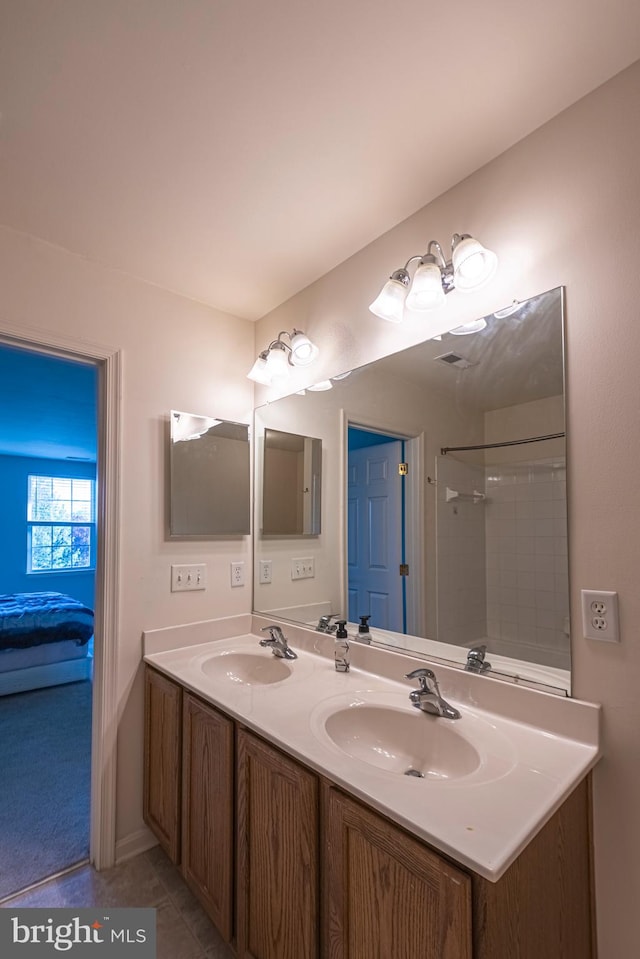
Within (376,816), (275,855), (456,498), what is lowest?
(275,855)

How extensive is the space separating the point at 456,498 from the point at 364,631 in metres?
0.61

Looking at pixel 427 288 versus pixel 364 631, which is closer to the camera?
pixel 427 288

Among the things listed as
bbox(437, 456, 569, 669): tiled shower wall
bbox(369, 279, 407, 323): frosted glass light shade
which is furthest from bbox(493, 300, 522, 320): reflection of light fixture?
bbox(437, 456, 569, 669): tiled shower wall

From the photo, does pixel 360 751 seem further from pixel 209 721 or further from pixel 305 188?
pixel 305 188

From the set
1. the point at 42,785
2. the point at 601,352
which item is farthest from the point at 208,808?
the point at 601,352

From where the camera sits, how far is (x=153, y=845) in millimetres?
1840

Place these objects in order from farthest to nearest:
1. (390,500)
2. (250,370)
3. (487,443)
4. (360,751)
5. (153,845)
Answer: (250,370) → (153,845) → (390,500) → (487,443) → (360,751)

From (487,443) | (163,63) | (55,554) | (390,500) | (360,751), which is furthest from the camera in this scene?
(55,554)

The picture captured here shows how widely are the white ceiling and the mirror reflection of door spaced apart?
81cm

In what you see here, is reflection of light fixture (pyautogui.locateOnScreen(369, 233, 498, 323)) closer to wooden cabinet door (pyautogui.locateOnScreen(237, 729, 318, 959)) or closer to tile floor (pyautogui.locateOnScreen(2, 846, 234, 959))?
wooden cabinet door (pyautogui.locateOnScreen(237, 729, 318, 959))

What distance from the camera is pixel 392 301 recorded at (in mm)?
1459

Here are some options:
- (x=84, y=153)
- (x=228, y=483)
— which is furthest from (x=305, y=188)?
(x=228, y=483)

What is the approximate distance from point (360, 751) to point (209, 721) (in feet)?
1.61

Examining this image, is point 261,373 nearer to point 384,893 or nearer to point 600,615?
point 600,615
